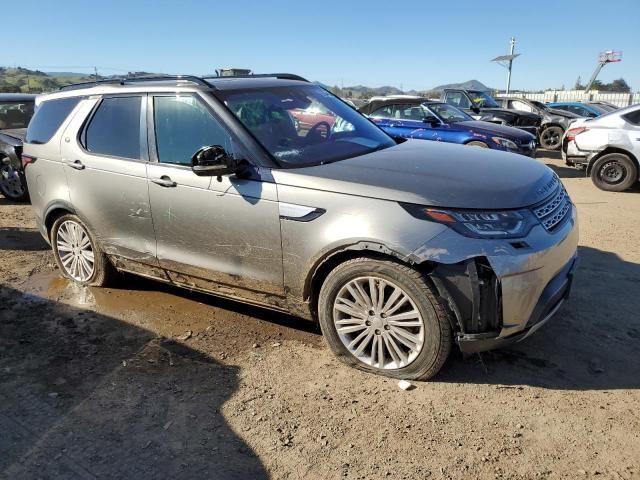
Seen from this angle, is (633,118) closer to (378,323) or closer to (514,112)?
(514,112)

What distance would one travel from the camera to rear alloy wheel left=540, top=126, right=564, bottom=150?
1631cm

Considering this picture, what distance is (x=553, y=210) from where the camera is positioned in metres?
3.34

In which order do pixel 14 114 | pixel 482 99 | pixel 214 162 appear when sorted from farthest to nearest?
pixel 482 99 < pixel 14 114 < pixel 214 162

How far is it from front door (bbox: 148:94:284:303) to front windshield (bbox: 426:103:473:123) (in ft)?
25.7

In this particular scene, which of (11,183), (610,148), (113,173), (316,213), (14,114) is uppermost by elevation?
(14,114)

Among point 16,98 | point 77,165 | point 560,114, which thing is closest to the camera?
point 77,165

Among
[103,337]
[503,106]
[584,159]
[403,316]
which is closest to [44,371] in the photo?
[103,337]

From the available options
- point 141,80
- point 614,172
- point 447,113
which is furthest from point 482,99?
point 141,80

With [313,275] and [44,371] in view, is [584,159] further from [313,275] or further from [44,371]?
[44,371]

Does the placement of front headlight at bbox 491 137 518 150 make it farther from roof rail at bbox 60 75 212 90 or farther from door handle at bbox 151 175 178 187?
door handle at bbox 151 175 178 187

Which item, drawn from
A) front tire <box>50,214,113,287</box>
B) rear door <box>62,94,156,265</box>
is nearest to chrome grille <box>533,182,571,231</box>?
rear door <box>62,94,156,265</box>

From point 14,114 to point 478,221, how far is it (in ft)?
29.4

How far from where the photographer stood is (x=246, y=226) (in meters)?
3.54

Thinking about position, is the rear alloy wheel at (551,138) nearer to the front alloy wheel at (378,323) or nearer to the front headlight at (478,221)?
the front headlight at (478,221)
